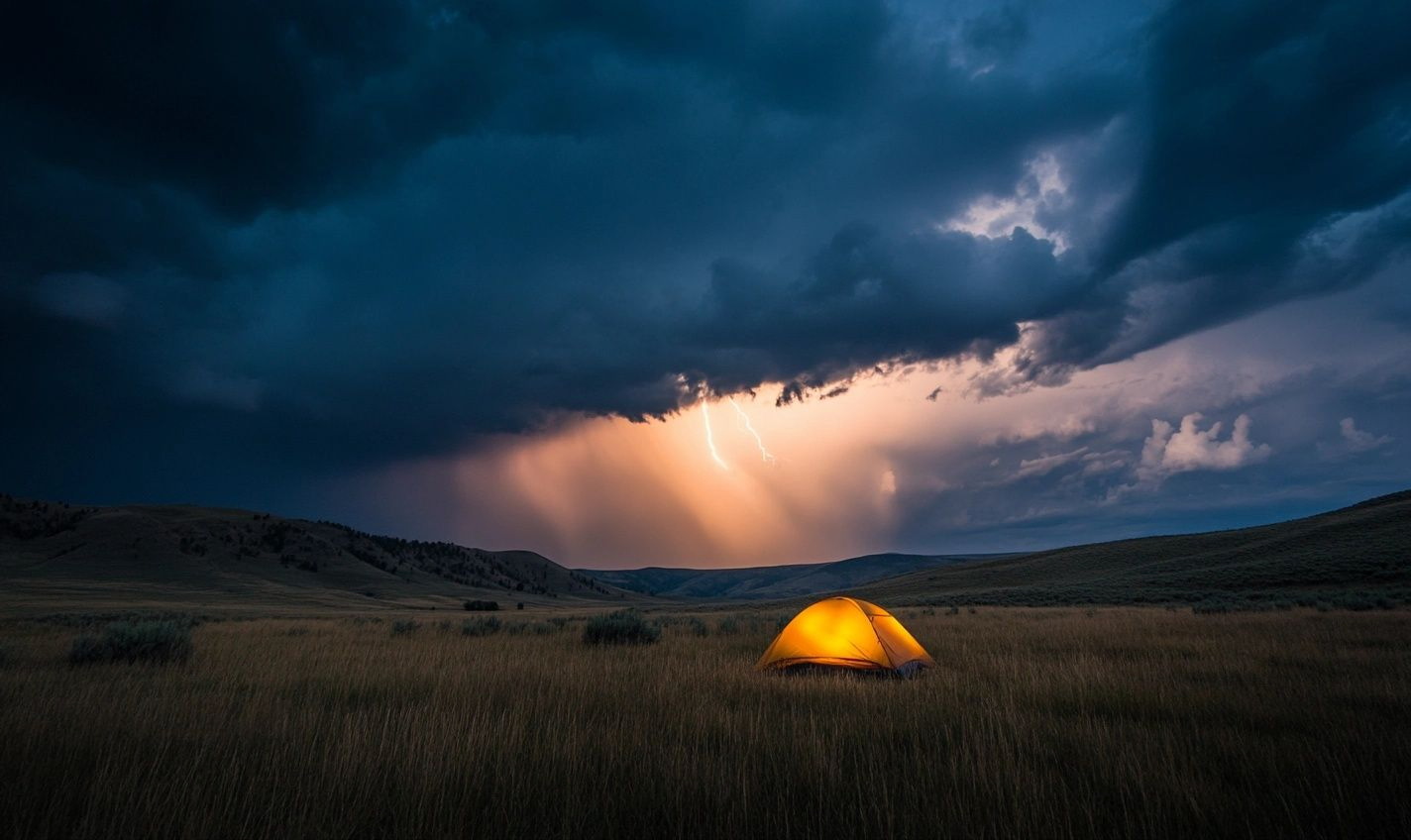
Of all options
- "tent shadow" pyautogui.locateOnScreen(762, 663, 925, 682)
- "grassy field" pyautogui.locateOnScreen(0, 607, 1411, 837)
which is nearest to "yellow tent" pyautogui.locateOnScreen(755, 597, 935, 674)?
"tent shadow" pyautogui.locateOnScreen(762, 663, 925, 682)

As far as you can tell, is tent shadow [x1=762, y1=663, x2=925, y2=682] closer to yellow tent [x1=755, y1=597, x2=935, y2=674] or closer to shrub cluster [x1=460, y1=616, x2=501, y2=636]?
yellow tent [x1=755, y1=597, x2=935, y2=674]

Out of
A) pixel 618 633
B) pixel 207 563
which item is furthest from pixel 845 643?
pixel 207 563

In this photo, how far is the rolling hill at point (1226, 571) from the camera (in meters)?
34.3

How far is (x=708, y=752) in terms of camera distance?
4449mm

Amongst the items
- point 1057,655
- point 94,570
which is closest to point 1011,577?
point 1057,655

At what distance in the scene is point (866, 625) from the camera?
32.6 ft

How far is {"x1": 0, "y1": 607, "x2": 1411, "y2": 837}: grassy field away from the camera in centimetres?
324

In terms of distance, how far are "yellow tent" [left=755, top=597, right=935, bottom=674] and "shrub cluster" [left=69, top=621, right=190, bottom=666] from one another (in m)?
10.7

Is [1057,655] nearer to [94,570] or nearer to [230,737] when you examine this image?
[230,737]

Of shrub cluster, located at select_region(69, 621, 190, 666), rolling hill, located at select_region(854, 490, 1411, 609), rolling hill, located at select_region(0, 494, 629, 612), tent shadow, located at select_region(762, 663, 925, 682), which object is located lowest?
rolling hill, located at select_region(854, 490, 1411, 609)

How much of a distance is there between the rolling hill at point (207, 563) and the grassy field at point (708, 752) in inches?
1879

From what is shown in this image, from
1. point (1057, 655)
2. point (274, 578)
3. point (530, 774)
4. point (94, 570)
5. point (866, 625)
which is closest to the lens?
point (530, 774)

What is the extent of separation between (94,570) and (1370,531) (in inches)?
5127

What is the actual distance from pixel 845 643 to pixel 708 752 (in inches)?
235
